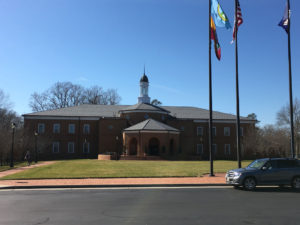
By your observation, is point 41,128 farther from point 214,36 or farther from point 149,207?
point 149,207

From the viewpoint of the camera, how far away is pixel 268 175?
1391cm

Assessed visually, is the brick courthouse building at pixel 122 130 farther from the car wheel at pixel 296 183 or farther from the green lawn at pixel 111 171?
the car wheel at pixel 296 183

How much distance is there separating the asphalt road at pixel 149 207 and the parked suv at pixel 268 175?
0.57 m

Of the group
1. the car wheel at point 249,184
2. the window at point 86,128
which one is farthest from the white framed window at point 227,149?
the car wheel at point 249,184

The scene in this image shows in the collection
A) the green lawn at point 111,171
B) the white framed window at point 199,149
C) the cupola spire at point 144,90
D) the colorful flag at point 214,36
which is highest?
the cupola spire at point 144,90

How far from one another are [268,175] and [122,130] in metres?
35.7

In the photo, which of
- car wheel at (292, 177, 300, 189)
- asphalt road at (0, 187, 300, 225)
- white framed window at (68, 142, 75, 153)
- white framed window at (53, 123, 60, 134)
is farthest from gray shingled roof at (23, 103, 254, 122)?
asphalt road at (0, 187, 300, 225)

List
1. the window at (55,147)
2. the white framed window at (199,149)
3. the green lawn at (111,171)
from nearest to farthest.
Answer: the green lawn at (111,171)
the window at (55,147)
the white framed window at (199,149)

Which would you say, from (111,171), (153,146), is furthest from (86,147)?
(111,171)

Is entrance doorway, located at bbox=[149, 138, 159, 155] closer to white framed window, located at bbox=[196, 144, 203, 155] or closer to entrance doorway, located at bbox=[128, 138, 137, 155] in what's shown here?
entrance doorway, located at bbox=[128, 138, 137, 155]

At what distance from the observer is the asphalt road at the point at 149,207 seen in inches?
313

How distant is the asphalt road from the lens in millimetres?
7949

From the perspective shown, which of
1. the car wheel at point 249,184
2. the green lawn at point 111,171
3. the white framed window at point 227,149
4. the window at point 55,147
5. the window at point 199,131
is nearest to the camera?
the car wheel at point 249,184

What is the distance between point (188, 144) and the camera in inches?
2013
